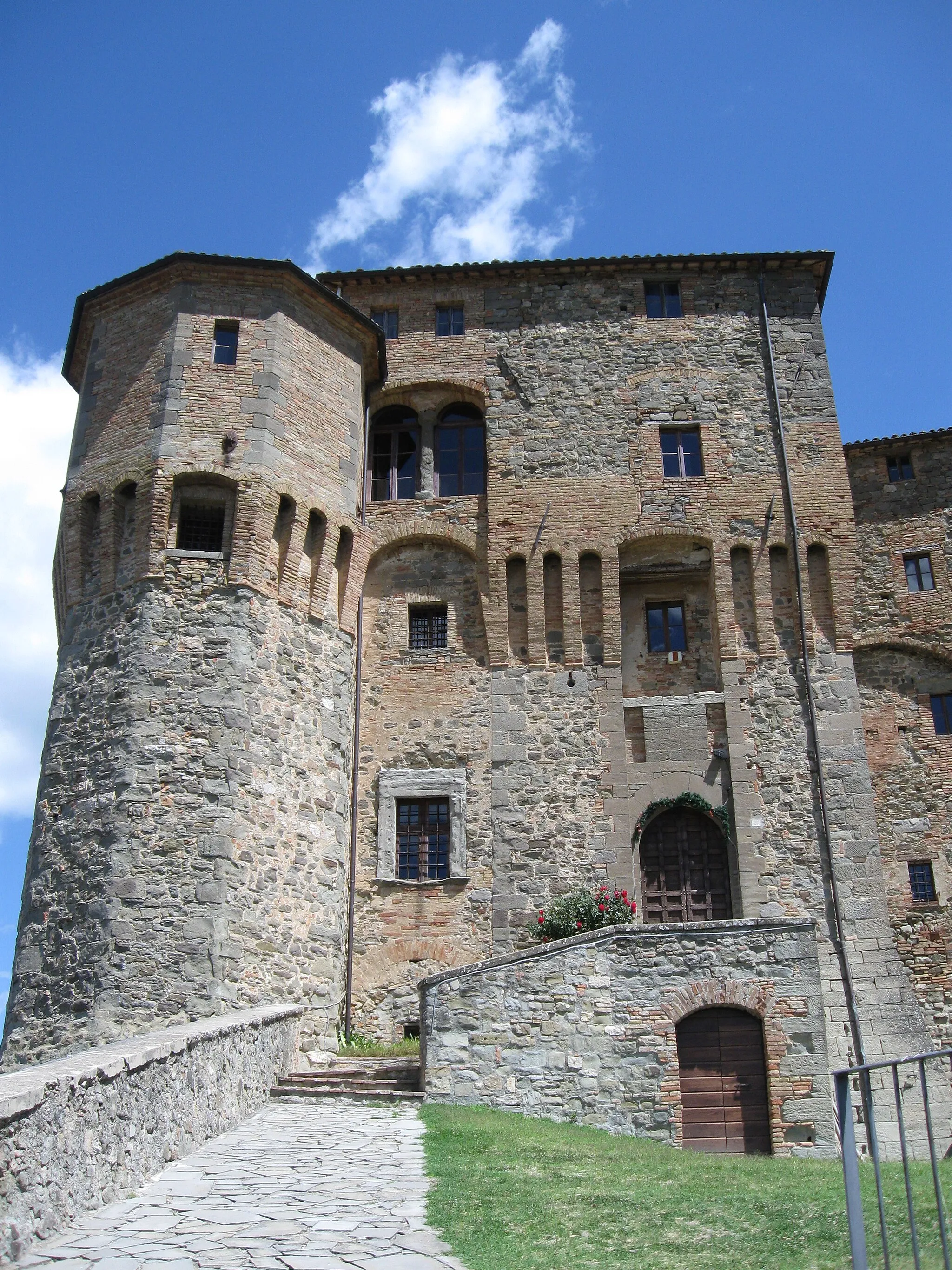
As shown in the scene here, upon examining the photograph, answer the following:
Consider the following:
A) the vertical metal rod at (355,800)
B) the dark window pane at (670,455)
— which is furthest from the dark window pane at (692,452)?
the vertical metal rod at (355,800)

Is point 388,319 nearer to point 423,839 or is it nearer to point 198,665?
point 198,665

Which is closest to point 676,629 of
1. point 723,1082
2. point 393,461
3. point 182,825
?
point 393,461

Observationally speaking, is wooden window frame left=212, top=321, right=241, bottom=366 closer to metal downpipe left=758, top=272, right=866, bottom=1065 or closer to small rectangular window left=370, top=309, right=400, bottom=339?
small rectangular window left=370, top=309, right=400, bottom=339

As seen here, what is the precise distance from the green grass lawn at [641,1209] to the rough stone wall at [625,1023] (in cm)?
228

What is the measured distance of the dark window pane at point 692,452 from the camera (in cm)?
2125

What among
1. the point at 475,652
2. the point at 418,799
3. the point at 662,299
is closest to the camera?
the point at 418,799

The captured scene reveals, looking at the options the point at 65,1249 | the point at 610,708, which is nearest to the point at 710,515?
the point at 610,708

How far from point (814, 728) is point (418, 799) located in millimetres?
6965

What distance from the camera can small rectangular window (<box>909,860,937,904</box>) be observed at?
779 inches

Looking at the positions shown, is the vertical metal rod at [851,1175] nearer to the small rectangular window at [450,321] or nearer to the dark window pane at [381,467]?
the dark window pane at [381,467]

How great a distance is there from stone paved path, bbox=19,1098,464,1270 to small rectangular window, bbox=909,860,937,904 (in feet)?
41.1

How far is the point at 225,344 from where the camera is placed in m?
19.0

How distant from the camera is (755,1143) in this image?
13.3 metres

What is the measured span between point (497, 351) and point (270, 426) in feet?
19.4
